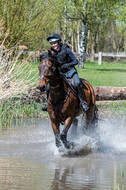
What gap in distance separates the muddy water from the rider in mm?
1051

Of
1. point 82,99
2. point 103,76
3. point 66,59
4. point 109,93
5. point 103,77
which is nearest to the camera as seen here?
point 66,59

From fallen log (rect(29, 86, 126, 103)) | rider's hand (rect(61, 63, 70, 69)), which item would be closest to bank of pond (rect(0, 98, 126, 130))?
fallen log (rect(29, 86, 126, 103))

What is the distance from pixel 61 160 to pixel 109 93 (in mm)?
5794

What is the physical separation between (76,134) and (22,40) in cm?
477

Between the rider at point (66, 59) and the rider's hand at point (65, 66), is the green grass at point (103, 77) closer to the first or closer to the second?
the rider at point (66, 59)

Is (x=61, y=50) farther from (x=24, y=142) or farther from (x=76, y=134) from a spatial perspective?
(x=24, y=142)

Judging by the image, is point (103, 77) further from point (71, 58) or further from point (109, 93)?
point (71, 58)

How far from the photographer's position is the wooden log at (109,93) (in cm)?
1205

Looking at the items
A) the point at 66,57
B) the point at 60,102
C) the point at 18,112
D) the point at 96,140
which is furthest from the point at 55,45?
the point at 18,112

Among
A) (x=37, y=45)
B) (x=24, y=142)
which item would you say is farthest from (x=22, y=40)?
(x=24, y=142)

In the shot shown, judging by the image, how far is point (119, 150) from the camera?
7680 mm

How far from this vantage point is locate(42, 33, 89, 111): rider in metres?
6.78

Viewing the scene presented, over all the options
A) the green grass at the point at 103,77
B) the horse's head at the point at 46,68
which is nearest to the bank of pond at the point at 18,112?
the horse's head at the point at 46,68

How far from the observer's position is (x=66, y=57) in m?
7.03
